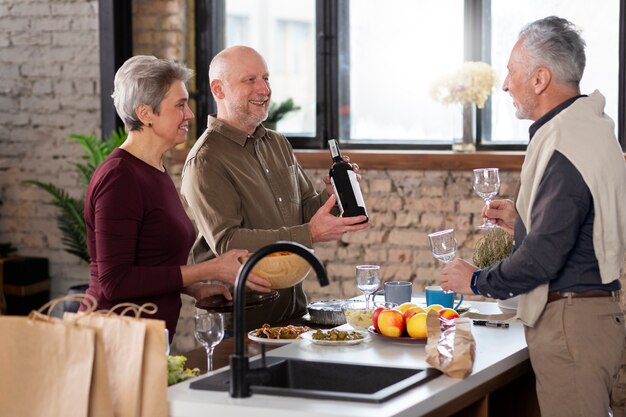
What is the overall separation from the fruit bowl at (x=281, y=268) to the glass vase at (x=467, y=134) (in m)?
2.73

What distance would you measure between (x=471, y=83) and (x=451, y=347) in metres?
3.08

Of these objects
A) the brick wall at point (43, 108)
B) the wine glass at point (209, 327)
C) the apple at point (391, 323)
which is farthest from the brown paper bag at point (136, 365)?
the brick wall at point (43, 108)

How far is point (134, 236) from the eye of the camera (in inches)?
129

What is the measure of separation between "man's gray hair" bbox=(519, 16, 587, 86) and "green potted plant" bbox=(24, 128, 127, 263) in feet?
11.8

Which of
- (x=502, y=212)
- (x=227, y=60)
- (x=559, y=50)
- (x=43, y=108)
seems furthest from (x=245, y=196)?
(x=43, y=108)

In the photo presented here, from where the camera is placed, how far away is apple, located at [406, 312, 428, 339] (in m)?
3.16

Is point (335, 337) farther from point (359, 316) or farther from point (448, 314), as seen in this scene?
point (448, 314)

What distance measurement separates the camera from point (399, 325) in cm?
321

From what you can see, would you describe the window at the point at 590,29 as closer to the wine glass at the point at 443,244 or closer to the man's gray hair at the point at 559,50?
the wine glass at the point at 443,244

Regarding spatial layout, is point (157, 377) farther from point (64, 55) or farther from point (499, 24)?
point (64, 55)

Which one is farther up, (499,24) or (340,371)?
(499,24)

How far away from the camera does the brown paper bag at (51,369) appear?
2.52 meters

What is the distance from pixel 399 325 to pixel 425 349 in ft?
0.76

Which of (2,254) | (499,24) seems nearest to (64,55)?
(2,254)
